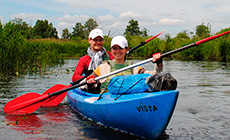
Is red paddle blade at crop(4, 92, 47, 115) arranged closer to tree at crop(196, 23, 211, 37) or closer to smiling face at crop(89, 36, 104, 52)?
smiling face at crop(89, 36, 104, 52)

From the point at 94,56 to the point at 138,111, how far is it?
88.4 inches

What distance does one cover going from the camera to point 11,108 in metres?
5.77

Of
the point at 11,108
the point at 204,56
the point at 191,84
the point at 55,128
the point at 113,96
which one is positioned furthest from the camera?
the point at 204,56

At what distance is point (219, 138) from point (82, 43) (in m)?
23.4

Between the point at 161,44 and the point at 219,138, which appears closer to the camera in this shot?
the point at 219,138

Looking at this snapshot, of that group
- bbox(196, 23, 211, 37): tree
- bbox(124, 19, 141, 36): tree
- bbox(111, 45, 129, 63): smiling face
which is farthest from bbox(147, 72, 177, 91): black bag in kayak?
bbox(124, 19, 141, 36): tree

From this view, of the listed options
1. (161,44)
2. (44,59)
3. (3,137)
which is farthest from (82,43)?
(3,137)

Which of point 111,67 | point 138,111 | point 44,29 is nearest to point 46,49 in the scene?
point 111,67

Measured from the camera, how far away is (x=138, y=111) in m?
3.63

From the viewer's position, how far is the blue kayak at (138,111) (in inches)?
134

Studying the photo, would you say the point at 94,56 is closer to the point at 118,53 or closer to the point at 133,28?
the point at 118,53

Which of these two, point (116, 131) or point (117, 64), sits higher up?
point (117, 64)

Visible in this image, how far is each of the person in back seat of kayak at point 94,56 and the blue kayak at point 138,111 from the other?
4.26ft

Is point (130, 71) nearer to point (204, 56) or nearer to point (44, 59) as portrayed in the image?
point (44, 59)
